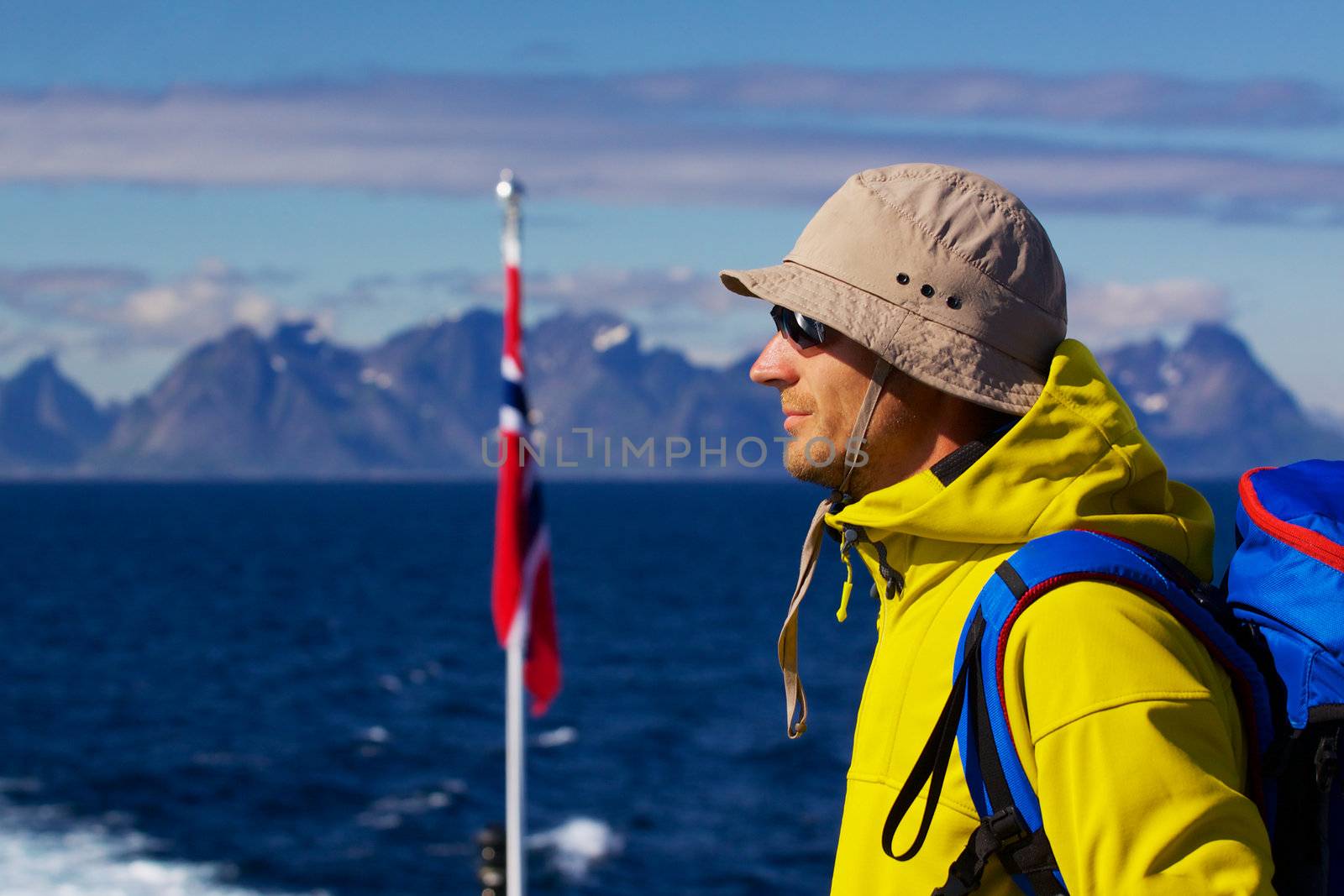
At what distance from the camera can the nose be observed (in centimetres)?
266

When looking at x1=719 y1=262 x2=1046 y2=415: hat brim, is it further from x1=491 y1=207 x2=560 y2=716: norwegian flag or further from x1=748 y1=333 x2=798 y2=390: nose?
x1=491 y1=207 x2=560 y2=716: norwegian flag

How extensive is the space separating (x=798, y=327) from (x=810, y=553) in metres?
A: 0.41

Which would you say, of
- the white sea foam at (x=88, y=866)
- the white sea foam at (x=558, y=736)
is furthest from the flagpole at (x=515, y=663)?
the white sea foam at (x=558, y=736)

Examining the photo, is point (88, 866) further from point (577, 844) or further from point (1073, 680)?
point (1073, 680)

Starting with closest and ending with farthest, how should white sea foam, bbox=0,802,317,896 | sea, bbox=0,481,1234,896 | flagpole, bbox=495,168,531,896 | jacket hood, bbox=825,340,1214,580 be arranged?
jacket hood, bbox=825,340,1214,580 → flagpole, bbox=495,168,531,896 → white sea foam, bbox=0,802,317,896 → sea, bbox=0,481,1234,896

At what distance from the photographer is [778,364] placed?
2676 millimetres

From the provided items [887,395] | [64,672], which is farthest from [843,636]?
[887,395]

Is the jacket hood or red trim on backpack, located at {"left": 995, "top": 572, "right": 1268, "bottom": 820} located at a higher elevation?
the jacket hood

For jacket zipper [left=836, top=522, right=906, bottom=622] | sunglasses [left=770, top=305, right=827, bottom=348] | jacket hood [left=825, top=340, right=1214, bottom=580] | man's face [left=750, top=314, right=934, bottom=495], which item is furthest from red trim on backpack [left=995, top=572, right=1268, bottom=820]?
sunglasses [left=770, top=305, right=827, bottom=348]

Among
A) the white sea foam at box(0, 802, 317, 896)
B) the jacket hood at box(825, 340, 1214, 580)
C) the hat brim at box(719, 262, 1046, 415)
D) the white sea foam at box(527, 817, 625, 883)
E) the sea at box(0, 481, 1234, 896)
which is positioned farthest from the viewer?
the white sea foam at box(527, 817, 625, 883)

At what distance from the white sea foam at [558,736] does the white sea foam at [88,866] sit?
1222 centimetres

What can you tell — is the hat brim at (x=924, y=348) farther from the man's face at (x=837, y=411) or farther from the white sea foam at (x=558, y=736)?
the white sea foam at (x=558, y=736)

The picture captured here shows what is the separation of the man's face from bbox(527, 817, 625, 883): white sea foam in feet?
76.5

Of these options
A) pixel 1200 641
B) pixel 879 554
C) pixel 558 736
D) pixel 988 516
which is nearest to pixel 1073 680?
pixel 1200 641
